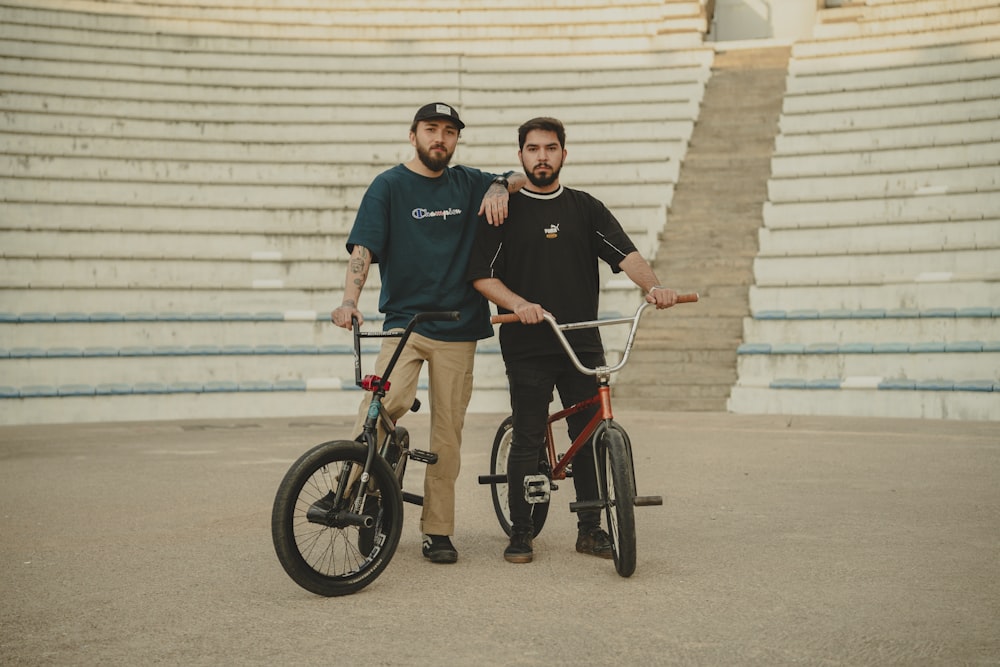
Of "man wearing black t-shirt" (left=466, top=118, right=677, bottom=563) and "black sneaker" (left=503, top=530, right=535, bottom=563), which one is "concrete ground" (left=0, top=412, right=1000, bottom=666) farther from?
"man wearing black t-shirt" (left=466, top=118, right=677, bottom=563)

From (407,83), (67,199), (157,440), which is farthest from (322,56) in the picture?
(157,440)

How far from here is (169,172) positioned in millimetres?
11453

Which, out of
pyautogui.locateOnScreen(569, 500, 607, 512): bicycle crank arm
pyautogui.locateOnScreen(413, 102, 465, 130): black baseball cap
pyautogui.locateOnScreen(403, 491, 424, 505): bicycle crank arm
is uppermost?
pyautogui.locateOnScreen(413, 102, 465, 130): black baseball cap

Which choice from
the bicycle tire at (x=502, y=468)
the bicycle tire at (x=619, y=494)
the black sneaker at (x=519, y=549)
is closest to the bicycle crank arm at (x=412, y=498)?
the black sneaker at (x=519, y=549)

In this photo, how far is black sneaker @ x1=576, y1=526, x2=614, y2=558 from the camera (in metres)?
4.10

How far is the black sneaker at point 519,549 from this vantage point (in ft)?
13.2

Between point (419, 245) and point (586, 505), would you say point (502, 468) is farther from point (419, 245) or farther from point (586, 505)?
point (419, 245)

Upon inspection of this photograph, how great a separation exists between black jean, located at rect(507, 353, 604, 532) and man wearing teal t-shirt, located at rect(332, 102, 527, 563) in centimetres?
21

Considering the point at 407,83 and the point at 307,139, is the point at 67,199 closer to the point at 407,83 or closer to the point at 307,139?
the point at 307,139

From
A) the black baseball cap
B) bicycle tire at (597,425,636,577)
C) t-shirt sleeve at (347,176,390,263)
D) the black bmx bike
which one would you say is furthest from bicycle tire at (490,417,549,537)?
the black baseball cap

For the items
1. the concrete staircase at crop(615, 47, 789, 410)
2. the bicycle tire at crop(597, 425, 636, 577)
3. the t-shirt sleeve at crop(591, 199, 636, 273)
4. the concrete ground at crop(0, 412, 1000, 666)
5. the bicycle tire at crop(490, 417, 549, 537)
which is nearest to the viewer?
the concrete ground at crop(0, 412, 1000, 666)

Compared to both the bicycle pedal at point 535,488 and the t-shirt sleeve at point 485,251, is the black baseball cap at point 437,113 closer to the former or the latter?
the t-shirt sleeve at point 485,251

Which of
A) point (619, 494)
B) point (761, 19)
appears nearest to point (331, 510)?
point (619, 494)

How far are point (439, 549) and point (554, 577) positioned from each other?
50 cm
